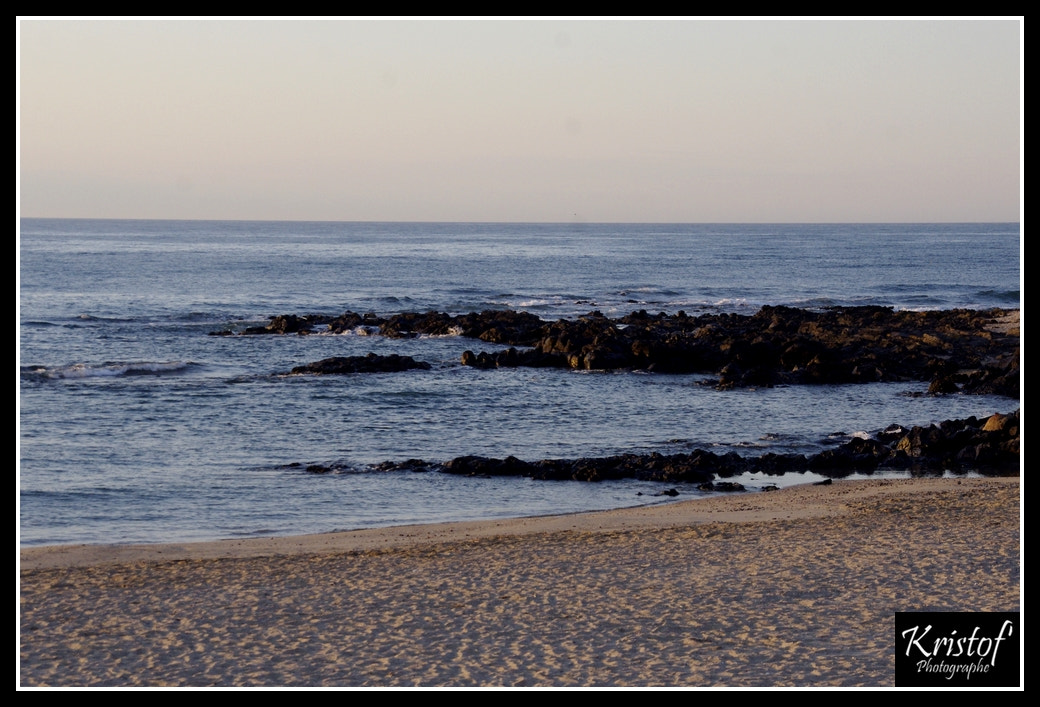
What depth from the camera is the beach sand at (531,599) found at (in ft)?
32.2

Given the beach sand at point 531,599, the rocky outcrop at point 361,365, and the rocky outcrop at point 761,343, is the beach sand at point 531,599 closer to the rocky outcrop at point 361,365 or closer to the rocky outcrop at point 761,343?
the rocky outcrop at point 761,343

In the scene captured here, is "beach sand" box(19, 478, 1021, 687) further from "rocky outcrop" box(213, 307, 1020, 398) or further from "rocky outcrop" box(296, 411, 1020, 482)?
"rocky outcrop" box(213, 307, 1020, 398)

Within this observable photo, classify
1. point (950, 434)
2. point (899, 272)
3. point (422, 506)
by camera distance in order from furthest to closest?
point (899, 272), point (950, 434), point (422, 506)

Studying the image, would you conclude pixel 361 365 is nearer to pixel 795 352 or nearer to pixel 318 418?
pixel 318 418

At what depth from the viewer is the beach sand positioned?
9812 mm

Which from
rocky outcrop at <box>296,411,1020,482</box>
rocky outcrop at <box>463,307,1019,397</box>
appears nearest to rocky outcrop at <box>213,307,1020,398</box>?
rocky outcrop at <box>463,307,1019,397</box>

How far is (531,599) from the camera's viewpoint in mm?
12109

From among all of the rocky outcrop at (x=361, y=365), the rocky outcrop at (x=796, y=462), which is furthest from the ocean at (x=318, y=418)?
the rocky outcrop at (x=361, y=365)

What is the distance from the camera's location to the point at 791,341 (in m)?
35.5

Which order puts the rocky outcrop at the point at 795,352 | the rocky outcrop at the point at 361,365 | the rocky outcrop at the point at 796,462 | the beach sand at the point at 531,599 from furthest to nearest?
1. the rocky outcrop at the point at 361,365
2. the rocky outcrop at the point at 795,352
3. the rocky outcrop at the point at 796,462
4. the beach sand at the point at 531,599

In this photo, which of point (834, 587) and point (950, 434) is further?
point (950, 434)
